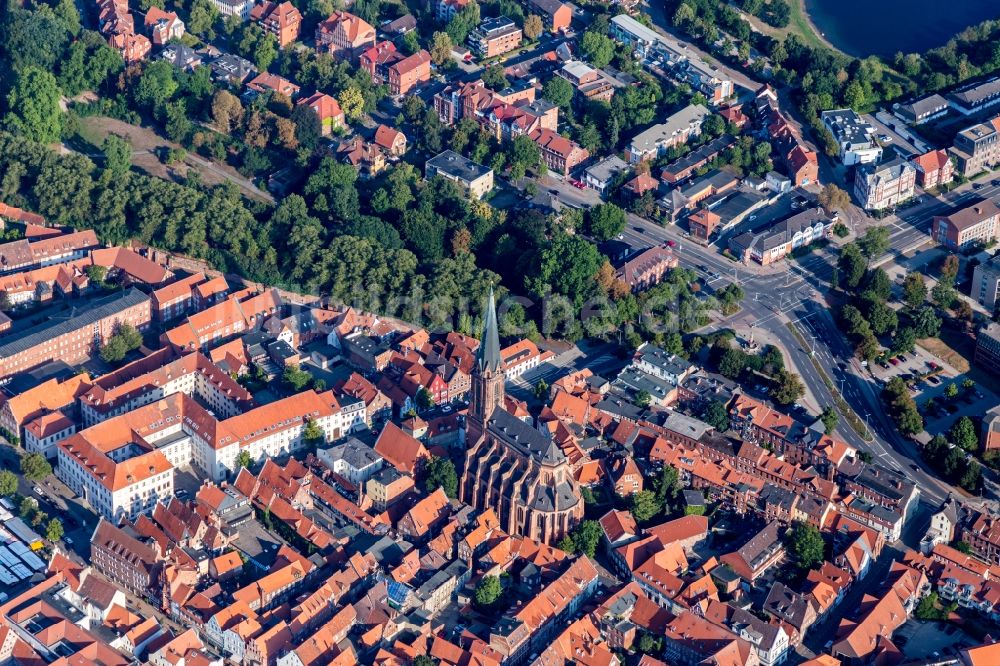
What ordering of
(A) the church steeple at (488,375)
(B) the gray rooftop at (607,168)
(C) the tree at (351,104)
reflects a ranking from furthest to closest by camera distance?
(C) the tree at (351,104) < (B) the gray rooftop at (607,168) < (A) the church steeple at (488,375)

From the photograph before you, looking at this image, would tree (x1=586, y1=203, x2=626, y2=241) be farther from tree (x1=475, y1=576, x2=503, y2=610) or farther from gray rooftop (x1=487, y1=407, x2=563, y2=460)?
tree (x1=475, y1=576, x2=503, y2=610)

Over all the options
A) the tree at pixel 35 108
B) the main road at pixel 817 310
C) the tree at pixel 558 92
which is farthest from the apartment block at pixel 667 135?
the tree at pixel 35 108

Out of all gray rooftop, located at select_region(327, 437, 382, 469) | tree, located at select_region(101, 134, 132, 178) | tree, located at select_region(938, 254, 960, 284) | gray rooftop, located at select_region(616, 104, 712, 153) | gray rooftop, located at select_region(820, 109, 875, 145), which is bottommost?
tree, located at select_region(938, 254, 960, 284)

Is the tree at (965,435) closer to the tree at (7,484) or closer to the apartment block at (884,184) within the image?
the apartment block at (884,184)

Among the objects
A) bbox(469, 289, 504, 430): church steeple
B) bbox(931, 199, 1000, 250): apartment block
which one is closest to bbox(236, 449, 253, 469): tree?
bbox(469, 289, 504, 430): church steeple

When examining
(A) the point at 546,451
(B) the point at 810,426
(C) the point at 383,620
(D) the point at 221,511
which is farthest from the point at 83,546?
(B) the point at 810,426
